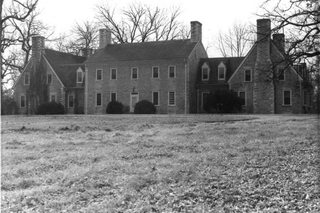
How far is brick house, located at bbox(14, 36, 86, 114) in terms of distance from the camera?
45.9 metres

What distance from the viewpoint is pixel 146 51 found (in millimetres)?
43312

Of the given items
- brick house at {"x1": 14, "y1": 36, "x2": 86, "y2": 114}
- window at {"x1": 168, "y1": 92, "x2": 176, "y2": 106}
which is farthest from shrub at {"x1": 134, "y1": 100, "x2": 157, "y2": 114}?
brick house at {"x1": 14, "y1": 36, "x2": 86, "y2": 114}

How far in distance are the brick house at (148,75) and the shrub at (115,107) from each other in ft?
4.10

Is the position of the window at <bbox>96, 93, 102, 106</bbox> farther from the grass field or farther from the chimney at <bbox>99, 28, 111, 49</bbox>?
the grass field

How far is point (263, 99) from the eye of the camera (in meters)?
37.8

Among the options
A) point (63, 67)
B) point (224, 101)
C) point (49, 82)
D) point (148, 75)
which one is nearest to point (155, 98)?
point (148, 75)

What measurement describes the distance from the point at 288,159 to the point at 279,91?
2945 cm

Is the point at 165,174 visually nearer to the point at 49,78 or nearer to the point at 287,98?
the point at 287,98

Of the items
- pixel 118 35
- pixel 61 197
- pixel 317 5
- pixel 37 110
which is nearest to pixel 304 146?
pixel 317 5

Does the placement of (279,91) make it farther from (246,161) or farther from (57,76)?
(246,161)

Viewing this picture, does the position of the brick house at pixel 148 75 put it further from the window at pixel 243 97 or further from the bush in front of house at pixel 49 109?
the window at pixel 243 97

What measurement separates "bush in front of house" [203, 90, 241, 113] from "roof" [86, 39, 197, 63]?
5951 millimetres

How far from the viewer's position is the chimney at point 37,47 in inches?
1864

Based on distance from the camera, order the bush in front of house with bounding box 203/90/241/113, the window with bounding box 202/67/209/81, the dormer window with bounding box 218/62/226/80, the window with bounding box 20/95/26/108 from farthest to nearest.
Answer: the window with bounding box 20/95/26/108 → the window with bounding box 202/67/209/81 → the dormer window with bounding box 218/62/226/80 → the bush in front of house with bounding box 203/90/241/113
